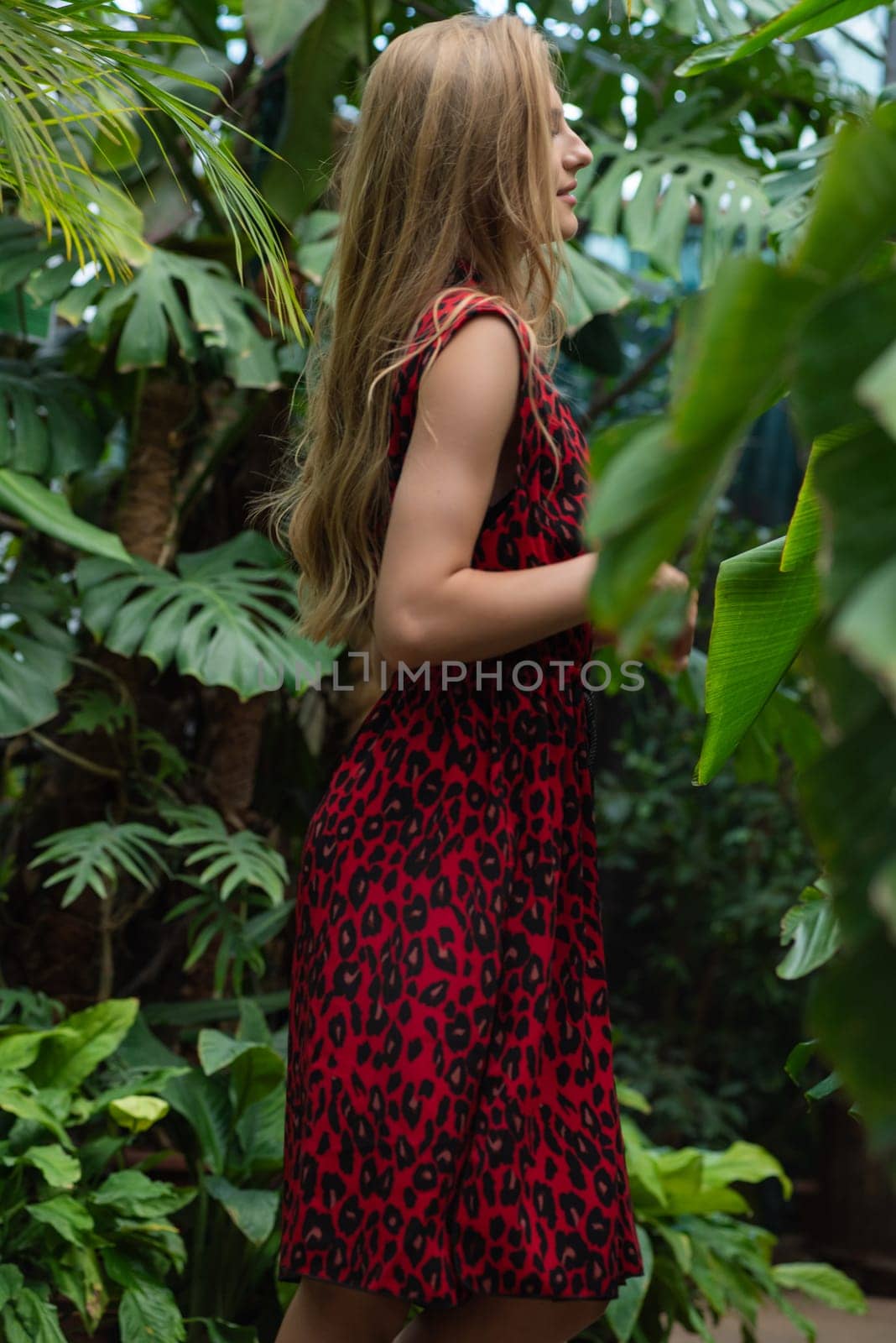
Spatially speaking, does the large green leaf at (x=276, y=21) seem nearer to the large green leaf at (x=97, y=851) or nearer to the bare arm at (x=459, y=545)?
the large green leaf at (x=97, y=851)

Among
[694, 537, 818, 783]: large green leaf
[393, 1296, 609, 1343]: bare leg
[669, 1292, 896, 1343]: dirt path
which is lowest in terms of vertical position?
[669, 1292, 896, 1343]: dirt path

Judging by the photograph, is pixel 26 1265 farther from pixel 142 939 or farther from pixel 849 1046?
pixel 849 1046

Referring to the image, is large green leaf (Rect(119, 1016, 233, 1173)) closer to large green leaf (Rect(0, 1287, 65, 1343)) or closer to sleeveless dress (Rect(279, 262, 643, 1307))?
large green leaf (Rect(0, 1287, 65, 1343))

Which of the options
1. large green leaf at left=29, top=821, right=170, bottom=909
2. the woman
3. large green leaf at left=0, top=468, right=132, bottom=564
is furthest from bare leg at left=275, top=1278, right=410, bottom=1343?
large green leaf at left=0, top=468, right=132, bottom=564

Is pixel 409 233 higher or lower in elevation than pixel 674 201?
lower

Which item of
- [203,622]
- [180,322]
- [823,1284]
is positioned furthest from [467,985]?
[823,1284]

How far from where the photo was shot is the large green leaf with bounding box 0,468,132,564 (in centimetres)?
219

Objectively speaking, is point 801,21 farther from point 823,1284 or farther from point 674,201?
point 823,1284

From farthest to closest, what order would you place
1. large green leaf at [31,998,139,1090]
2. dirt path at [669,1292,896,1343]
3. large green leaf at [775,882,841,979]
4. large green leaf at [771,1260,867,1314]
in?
dirt path at [669,1292,896,1343]
large green leaf at [771,1260,867,1314]
large green leaf at [31,998,139,1090]
large green leaf at [775,882,841,979]

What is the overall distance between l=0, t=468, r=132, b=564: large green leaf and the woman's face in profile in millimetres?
1183

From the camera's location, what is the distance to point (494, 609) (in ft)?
3.36

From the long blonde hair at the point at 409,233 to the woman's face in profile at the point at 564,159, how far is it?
0.02 metres

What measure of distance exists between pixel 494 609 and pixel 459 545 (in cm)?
6

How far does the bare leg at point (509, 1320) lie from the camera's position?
41.1 inches
